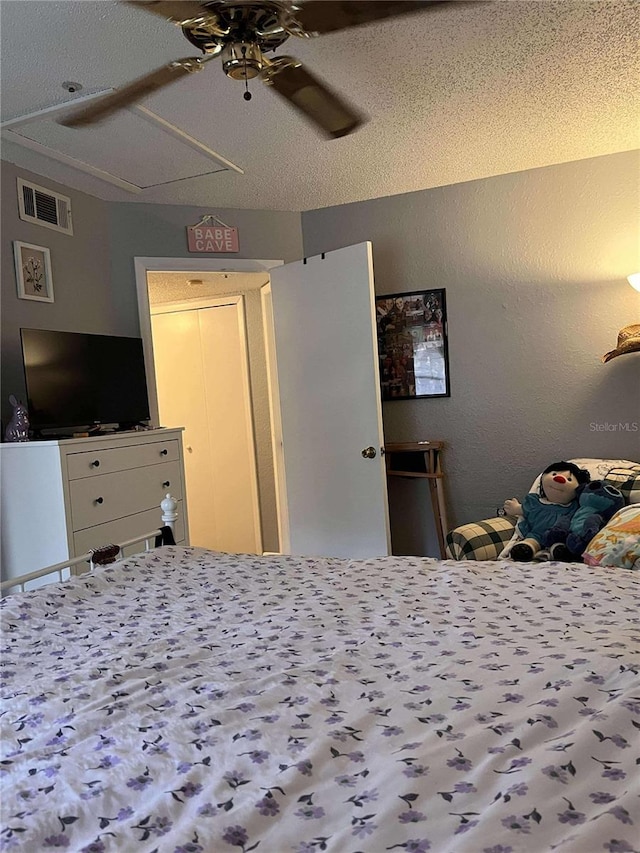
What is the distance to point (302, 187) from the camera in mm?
3564

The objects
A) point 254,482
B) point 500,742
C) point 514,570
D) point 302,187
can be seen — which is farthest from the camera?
point 254,482

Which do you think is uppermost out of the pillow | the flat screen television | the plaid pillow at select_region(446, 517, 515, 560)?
the flat screen television

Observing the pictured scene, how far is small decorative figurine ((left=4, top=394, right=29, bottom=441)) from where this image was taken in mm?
2727

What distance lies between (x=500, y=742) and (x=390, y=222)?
11.2 feet

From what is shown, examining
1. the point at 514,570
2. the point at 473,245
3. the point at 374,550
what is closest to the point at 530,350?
the point at 473,245

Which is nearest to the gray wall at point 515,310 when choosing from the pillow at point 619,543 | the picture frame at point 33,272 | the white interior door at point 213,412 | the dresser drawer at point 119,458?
the pillow at point 619,543

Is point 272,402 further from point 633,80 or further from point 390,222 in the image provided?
point 633,80

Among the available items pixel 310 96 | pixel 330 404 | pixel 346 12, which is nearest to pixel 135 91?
pixel 310 96

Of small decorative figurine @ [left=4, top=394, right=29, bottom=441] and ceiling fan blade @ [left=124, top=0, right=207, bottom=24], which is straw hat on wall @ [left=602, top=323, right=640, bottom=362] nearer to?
ceiling fan blade @ [left=124, top=0, right=207, bottom=24]

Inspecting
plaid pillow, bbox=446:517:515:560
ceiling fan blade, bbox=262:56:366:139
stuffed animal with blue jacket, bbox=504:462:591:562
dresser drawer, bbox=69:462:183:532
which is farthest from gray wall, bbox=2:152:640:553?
ceiling fan blade, bbox=262:56:366:139

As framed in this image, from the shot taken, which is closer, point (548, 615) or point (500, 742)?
point (500, 742)

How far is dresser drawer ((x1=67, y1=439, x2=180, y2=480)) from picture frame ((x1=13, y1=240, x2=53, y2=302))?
0.88 meters

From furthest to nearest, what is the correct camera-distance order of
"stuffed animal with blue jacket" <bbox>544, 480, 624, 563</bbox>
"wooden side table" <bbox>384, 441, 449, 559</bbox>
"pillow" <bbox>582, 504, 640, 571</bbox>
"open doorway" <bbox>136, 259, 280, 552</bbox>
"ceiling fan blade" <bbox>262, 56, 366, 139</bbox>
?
"open doorway" <bbox>136, 259, 280, 552</bbox> → "wooden side table" <bbox>384, 441, 449, 559</bbox> → "stuffed animal with blue jacket" <bbox>544, 480, 624, 563</bbox> → "pillow" <bbox>582, 504, 640, 571</bbox> → "ceiling fan blade" <bbox>262, 56, 366, 139</bbox>

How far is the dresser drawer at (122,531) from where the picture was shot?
2654mm
